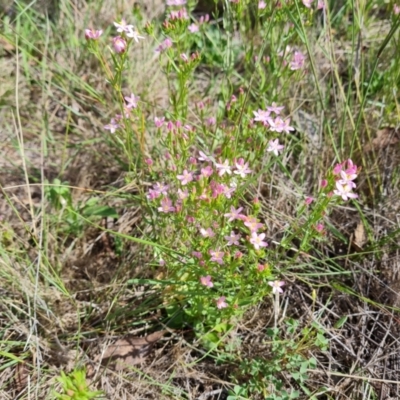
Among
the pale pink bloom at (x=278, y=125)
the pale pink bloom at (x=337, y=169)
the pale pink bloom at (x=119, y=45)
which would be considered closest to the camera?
the pale pink bloom at (x=337, y=169)

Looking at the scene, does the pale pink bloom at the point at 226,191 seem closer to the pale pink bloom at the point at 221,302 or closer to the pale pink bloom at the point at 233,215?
the pale pink bloom at the point at 233,215

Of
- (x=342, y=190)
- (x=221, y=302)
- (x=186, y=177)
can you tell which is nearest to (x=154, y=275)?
(x=221, y=302)

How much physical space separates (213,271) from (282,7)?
3.20 feet

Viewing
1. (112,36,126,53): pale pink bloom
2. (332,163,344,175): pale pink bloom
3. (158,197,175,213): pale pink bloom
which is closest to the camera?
(332,163,344,175): pale pink bloom

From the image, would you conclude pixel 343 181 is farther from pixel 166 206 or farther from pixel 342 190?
pixel 166 206

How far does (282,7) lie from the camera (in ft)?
6.43

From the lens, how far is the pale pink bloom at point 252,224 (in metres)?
1.68

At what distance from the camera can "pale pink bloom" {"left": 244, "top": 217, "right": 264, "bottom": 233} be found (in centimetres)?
168

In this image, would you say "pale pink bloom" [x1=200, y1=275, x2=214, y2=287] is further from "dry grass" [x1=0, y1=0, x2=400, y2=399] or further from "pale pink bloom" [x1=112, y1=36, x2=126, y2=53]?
"pale pink bloom" [x1=112, y1=36, x2=126, y2=53]

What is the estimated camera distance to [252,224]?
1.69 meters

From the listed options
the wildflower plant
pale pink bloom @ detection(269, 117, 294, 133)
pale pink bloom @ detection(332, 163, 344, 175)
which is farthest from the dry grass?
pale pink bloom @ detection(332, 163, 344, 175)

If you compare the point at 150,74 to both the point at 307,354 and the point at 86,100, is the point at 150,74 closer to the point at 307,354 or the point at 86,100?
the point at 86,100

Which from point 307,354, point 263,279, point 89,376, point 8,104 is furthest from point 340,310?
point 8,104

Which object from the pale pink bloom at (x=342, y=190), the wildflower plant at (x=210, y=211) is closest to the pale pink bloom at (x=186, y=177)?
the wildflower plant at (x=210, y=211)
